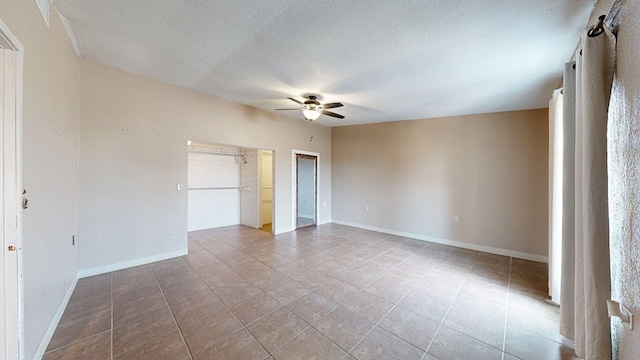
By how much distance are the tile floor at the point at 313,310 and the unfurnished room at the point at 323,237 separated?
2 cm

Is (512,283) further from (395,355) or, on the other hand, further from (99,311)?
(99,311)

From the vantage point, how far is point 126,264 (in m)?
3.25

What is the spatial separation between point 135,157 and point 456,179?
5714 mm

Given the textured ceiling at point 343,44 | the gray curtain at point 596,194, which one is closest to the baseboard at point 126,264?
the textured ceiling at point 343,44

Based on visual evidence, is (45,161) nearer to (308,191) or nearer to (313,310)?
(313,310)

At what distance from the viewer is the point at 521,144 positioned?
13.3ft

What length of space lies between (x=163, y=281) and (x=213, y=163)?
141 inches

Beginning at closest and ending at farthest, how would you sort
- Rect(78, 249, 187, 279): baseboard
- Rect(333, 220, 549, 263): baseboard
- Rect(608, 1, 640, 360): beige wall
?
Rect(608, 1, 640, 360): beige wall, Rect(78, 249, 187, 279): baseboard, Rect(333, 220, 549, 263): baseboard

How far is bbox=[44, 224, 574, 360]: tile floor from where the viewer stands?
5.96 feet

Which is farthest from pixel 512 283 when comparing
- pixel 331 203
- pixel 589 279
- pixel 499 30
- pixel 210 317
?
pixel 331 203

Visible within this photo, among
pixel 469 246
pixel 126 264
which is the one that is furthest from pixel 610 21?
pixel 126 264

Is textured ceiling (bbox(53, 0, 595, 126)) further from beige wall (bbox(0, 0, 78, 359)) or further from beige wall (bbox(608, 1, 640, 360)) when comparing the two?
beige wall (bbox(608, 1, 640, 360))

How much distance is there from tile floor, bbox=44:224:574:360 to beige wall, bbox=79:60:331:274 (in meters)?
0.43

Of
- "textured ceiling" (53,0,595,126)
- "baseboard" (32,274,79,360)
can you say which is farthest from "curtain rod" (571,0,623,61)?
"baseboard" (32,274,79,360)
